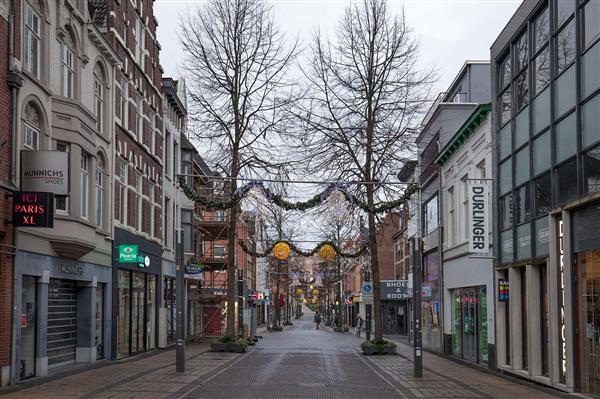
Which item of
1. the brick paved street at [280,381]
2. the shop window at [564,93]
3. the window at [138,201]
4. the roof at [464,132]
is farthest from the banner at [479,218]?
the window at [138,201]

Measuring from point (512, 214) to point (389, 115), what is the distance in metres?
10.2

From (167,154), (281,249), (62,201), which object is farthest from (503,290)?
(167,154)

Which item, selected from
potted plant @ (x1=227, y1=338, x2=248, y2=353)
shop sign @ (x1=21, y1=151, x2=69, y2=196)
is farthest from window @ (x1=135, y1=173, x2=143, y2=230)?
shop sign @ (x1=21, y1=151, x2=69, y2=196)

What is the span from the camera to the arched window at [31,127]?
19.6 metres

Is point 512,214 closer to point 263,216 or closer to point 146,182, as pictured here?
point 263,216

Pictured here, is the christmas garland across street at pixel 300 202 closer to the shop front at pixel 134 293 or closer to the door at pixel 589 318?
the shop front at pixel 134 293

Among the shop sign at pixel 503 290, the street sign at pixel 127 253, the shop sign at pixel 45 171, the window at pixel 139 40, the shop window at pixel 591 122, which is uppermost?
the window at pixel 139 40

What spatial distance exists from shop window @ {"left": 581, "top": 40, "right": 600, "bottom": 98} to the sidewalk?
10.6m

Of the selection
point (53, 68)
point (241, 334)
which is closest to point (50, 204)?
point (53, 68)

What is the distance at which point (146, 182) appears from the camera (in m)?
34.2

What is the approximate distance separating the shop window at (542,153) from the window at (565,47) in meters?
1.72

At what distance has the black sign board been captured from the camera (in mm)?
17953

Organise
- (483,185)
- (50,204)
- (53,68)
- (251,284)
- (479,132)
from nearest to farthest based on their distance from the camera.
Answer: (50,204) < (53,68) < (483,185) < (479,132) < (251,284)

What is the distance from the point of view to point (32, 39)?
792 inches
